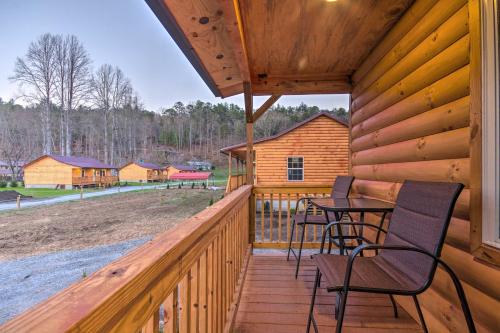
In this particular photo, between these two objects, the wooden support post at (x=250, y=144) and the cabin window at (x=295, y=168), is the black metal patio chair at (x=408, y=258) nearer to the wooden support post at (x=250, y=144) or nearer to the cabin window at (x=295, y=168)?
the wooden support post at (x=250, y=144)

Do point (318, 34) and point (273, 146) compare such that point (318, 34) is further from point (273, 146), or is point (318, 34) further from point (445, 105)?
point (273, 146)

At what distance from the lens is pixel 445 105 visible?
1.74m

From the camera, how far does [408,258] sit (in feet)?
4.82

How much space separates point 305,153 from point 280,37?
350 inches

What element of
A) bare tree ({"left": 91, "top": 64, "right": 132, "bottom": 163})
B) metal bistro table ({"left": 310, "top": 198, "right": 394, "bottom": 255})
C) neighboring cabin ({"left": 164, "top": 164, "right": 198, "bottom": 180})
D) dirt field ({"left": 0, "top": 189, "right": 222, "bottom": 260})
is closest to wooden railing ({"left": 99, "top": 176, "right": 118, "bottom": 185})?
neighboring cabin ({"left": 164, "top": 164, "right": 198, "bottom": 180})

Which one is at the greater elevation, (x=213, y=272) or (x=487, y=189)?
(x=487, y=189)


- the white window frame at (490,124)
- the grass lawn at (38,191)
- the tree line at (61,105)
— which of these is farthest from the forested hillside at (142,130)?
the white window frame at (490,124)

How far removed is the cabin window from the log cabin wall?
8395 millimetres

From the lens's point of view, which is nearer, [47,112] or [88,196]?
[47,112]

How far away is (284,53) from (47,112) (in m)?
9.34

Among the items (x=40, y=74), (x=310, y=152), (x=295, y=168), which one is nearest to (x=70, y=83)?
(x=40, y=74)

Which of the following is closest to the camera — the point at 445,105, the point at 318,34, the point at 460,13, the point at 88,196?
the point at 460,13

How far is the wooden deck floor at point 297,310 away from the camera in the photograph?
191cm

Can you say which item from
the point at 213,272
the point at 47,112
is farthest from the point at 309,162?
the point at 213,272
